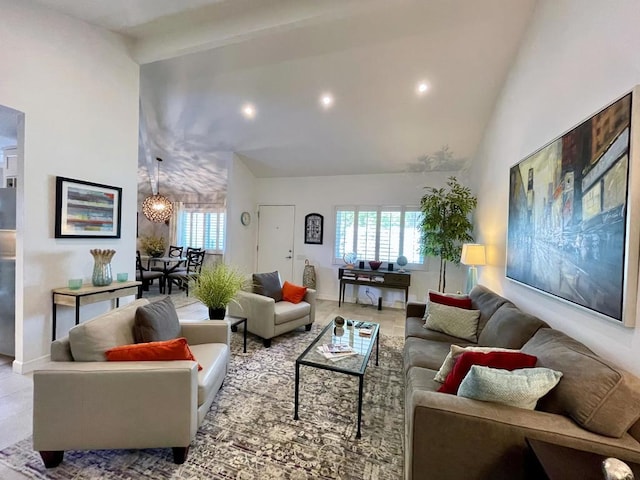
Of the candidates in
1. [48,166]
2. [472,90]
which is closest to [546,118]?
[472,90]

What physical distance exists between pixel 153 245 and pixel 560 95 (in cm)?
790

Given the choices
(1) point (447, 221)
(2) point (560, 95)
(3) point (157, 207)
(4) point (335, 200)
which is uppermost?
(2) point (560, 95)

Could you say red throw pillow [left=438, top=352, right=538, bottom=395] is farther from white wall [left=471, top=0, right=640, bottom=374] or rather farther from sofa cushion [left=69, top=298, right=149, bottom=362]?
sofa cushion [left=69, top=298, right=149, bottom=362]

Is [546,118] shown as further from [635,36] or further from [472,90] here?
[472,90]

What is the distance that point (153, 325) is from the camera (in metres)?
2.01

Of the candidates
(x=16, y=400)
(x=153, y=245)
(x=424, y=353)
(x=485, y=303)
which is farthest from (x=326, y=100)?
(x=153, y=245)

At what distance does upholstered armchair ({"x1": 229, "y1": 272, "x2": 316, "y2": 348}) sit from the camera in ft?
11.2

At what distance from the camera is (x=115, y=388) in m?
1.59

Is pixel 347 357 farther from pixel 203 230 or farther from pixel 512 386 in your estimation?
pixel 203 230

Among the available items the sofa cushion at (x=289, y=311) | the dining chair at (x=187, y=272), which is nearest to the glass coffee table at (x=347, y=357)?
the sofa cushion at (x=289, y=311)

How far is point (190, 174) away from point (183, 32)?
4.11 metres

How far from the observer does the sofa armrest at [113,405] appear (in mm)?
1560

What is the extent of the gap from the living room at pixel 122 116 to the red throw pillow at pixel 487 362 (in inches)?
19.2

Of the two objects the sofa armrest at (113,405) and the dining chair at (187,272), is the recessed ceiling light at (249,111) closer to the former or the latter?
the dining chair at (187,272)
